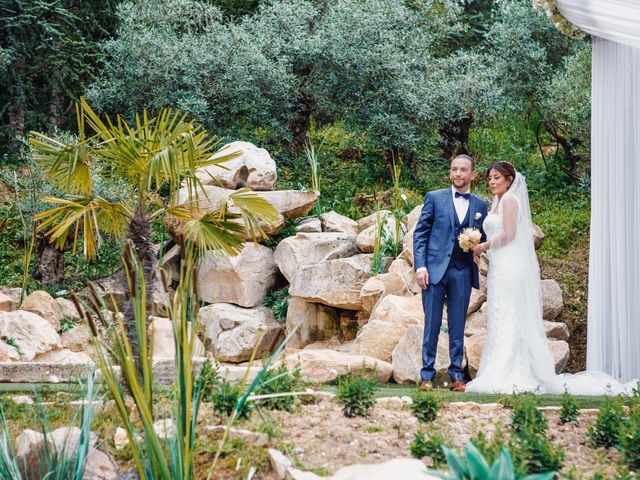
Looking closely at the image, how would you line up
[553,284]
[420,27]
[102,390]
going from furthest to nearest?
[420,27] → [553,284] → [102,390]

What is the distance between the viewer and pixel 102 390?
5.09 meters

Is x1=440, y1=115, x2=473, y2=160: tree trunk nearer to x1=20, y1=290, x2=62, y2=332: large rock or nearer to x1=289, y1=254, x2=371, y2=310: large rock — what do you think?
x1=289, y1=254, x2=371, y2=310: large rock

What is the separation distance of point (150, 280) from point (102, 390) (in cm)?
78

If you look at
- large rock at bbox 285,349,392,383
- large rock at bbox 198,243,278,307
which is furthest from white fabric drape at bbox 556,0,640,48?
large rock at bbox 198,243,278,307

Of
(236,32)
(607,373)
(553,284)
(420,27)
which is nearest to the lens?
(607,373)

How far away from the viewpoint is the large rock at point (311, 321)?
938 cm

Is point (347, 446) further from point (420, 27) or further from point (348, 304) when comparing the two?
point (420, 27)

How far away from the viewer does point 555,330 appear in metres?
7.96

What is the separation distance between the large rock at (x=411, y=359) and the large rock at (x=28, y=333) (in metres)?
3.79

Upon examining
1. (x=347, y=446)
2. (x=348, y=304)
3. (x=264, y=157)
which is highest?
(x=264, y=157)

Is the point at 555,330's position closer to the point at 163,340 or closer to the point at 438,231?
the point at 438,231

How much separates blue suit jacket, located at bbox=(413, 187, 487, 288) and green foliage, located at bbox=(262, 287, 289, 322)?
3.45m

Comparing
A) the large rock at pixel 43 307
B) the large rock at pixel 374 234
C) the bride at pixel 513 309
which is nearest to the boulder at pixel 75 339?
the large rock at pixel 43 307

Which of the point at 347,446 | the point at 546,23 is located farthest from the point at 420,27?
the point at 347,446
